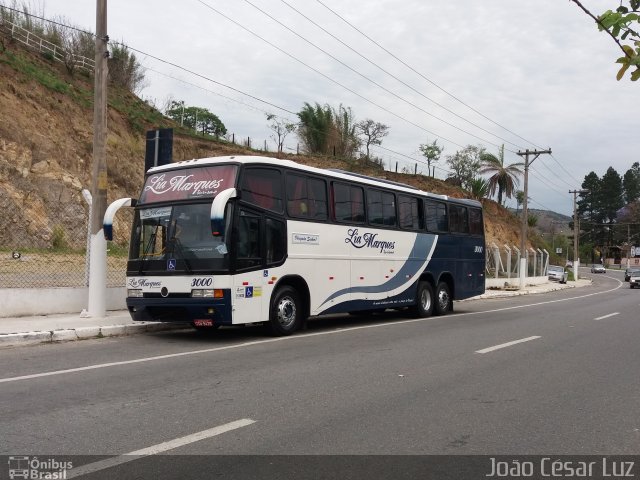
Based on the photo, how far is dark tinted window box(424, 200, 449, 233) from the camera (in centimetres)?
1648

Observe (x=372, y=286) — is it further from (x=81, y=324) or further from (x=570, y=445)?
(x=570, y=445)

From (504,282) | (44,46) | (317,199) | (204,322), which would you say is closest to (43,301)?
(204,322)

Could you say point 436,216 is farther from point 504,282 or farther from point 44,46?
point 44,46

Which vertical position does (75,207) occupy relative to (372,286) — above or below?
above

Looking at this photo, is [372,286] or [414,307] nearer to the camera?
[372,286]

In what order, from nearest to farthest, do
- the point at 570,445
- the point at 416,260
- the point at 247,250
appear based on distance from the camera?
the point at 570,445 → the point at 247,250 → the point at 416,260

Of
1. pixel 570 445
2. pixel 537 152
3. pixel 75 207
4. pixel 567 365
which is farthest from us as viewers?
pixel 537 152

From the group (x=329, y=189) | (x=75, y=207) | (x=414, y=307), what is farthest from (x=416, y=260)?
(x=75, y=207)

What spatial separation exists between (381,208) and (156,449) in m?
10.6

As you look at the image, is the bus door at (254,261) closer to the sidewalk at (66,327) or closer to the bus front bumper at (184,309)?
the bus front bumper at (184,309)

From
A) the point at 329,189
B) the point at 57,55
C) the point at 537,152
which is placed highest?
the point at 57,55

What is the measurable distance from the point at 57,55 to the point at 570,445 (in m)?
35.5

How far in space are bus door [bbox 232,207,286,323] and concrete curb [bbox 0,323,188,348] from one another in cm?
272

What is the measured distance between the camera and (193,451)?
4.64 metres
